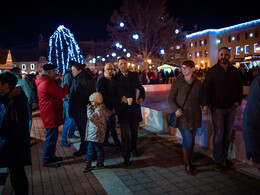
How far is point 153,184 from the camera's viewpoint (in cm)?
416

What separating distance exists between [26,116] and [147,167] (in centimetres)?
248

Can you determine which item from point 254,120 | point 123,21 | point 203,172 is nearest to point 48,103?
point 203,172

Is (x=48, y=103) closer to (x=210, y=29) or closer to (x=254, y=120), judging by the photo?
(x=254, y=120)

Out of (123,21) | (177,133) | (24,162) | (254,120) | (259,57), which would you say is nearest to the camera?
(254,120)

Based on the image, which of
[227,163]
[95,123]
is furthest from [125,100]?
[227,163]

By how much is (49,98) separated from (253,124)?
→ 12.5ft

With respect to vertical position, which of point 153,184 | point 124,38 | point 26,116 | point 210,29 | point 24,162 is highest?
point 210,29

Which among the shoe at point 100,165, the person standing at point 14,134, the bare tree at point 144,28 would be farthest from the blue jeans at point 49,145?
the bare tree at point 144,28

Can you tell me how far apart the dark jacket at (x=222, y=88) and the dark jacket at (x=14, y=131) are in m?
3.04

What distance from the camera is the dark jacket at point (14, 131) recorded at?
321 centimetres

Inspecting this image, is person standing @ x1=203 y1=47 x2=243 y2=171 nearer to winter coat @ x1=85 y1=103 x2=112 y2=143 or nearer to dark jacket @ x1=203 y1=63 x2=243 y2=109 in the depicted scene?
dark jacket @ x1=203 y1=63 x2=243 y2=109

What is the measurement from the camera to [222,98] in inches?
184

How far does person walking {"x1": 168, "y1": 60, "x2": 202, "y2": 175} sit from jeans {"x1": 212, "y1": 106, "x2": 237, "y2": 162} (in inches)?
16.8

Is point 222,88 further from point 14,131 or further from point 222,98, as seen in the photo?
point 14,131
